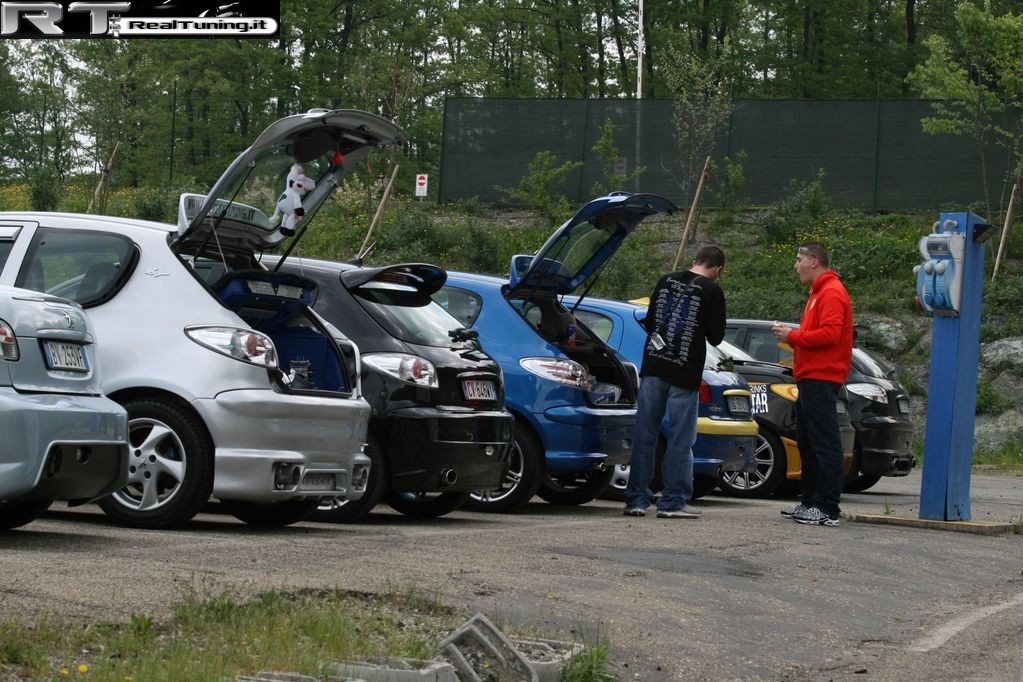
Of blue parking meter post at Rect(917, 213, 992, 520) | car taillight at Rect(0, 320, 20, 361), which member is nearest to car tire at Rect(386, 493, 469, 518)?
blue parking meter post at Rect(917, 213, 992, 520)

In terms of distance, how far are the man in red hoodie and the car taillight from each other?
5686 mm

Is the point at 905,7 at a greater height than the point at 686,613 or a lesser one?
greater

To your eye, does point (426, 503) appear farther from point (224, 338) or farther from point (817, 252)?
point (817, 252)

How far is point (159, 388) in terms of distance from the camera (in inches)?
331

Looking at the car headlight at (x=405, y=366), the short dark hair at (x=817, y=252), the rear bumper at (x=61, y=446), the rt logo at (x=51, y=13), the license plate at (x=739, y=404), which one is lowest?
the license plate at (x=739, y=404)

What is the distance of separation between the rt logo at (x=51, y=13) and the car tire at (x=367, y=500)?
→ 6.47 metres

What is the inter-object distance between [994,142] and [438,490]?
80.6ft

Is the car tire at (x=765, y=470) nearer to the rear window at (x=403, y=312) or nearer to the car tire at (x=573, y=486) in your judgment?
the car tire at (x=573, y=486)

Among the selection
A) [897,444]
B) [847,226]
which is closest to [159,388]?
[897,444]

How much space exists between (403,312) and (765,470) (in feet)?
20.8

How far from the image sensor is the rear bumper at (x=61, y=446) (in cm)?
701

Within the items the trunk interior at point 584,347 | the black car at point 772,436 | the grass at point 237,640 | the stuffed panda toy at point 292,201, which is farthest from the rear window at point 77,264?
the black car at point 772,436

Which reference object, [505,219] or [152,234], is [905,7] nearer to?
[505,219]

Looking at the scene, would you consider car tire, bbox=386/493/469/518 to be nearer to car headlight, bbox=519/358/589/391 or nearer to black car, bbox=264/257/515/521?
black car, bbox=264/257/515/521
